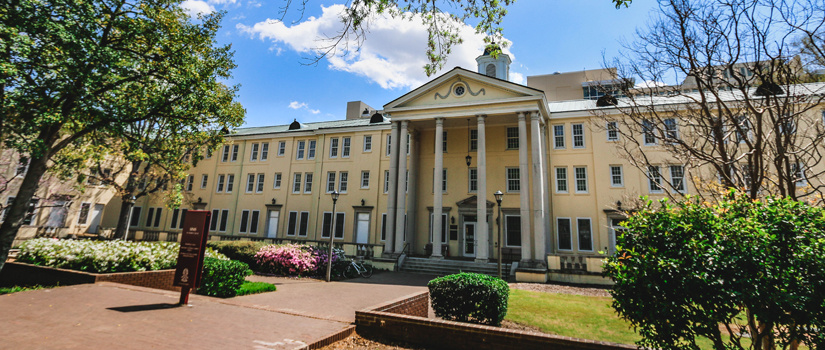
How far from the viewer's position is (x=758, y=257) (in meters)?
4.25

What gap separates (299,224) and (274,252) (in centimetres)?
1253

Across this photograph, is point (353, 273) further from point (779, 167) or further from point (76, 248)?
point (779, 167)

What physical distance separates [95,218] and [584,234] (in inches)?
1608

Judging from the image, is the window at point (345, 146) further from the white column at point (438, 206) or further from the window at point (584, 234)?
the window at point (584, 234)

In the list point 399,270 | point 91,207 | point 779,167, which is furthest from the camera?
point 91,207

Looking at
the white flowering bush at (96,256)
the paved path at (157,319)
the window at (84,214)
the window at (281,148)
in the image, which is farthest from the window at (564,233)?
the window at (84,214)

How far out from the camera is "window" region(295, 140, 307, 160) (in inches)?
1250

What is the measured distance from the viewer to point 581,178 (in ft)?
74.7

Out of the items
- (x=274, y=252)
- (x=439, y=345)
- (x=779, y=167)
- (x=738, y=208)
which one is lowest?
(x=439, y=345)

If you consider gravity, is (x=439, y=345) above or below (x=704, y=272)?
below

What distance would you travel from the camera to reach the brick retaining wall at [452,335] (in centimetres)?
575

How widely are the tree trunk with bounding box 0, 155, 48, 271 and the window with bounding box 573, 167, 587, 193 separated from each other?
2459 centimetres

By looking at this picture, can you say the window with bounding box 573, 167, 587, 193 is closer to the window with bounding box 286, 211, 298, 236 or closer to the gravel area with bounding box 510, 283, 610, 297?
the gravel area with bounding box 510, 283, 610, 297

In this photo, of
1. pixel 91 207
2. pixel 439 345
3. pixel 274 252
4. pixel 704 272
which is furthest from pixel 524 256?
pixel 91 207
